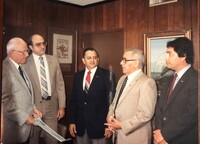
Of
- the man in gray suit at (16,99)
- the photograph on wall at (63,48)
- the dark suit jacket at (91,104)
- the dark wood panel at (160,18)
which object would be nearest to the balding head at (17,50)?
the man in gray suit at (16,99)

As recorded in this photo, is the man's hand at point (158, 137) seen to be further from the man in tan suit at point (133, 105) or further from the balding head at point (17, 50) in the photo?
the balding head at point (17, 50)

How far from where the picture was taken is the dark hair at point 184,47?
0.73m

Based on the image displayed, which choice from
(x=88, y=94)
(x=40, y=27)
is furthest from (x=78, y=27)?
(x=88, y=94)

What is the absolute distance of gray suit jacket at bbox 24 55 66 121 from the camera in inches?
32.5

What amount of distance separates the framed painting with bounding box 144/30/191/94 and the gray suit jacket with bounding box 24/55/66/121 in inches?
13.9

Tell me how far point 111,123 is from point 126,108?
9cm

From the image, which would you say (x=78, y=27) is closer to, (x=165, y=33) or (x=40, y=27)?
(x=40, y=27)

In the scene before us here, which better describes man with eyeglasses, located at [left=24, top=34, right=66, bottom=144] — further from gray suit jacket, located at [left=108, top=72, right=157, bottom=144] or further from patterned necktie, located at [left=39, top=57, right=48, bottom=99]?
gray suit jacket, located at [left=108, top=72, right=157, bottom=144]

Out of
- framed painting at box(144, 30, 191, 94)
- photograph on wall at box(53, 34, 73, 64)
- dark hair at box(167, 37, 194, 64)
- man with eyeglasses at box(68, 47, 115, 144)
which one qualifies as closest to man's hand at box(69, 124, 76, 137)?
man with eyeglasses at box(68, 47, 115, 144)

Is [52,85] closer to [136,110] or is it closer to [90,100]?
[90,100]

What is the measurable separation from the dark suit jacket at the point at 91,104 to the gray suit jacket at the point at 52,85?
0.18 ft

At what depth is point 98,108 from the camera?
0.93 metres

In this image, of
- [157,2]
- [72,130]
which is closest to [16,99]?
[72,130]

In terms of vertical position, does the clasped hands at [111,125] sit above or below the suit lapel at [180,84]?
below
